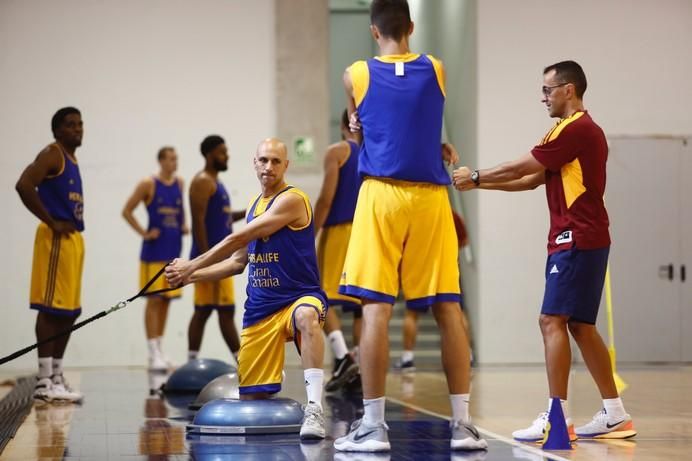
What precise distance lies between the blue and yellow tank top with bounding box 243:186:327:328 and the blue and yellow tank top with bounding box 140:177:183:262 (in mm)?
5344

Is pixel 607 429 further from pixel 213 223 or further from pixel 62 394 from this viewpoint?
pixel 213 223

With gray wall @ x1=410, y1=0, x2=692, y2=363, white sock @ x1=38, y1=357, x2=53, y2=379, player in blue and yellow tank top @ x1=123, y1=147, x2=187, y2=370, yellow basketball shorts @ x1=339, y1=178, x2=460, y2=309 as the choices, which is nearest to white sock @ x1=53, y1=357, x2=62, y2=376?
white sock @ x1=38, y1=357, x2=53, y2=379

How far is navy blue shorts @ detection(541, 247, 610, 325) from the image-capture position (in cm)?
504

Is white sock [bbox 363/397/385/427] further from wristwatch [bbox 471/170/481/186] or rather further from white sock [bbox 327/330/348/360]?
white sock [bbox 327/330/348/360]

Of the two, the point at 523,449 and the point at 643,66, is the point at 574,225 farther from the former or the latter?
the point at 643,66

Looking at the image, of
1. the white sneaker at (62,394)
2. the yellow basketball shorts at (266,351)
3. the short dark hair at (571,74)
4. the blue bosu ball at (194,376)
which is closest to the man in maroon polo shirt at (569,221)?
the short dark hair at (571,74)

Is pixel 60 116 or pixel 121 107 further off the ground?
pixel 121 107

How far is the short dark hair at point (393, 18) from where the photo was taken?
4.75 m

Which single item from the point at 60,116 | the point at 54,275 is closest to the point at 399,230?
the point at 54,275

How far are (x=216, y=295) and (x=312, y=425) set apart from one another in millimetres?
3940

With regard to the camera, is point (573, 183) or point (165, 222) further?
point (165, 222)

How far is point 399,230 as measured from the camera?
15.2 ft

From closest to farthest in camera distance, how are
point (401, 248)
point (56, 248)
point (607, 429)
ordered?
point (401, 248) < point (607, 429) < point (56, 248)

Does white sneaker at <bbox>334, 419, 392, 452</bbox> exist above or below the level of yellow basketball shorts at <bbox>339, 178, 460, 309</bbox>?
below
